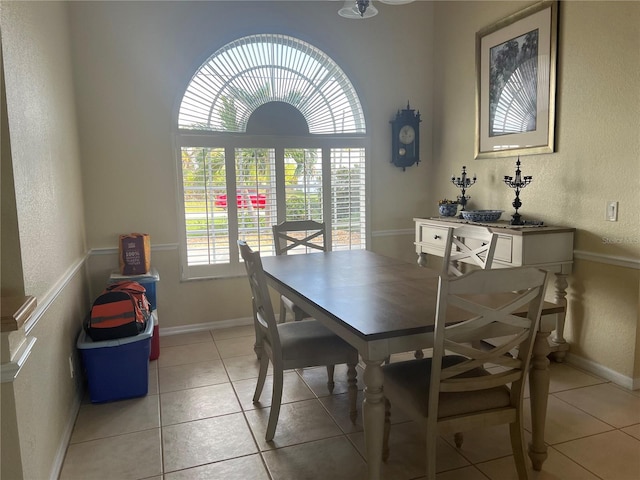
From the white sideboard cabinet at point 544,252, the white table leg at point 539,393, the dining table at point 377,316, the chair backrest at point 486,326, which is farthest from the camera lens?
the white sideboard cabinet at point 544,252

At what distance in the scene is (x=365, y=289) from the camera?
89.6 inches

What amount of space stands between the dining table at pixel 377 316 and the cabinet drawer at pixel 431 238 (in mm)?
972

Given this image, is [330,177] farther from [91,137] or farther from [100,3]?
[100,3]

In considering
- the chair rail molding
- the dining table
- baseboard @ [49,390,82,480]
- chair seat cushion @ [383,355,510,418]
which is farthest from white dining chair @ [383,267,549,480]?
baseboard @ [49,390,82,480]

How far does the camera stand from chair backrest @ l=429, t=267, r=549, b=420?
62.0 inches

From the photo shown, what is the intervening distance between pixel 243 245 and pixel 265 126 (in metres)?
1.88

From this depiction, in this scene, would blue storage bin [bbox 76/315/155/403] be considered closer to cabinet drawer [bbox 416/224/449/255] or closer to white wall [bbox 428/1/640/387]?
cabinet drawer [bbox 416/224/449/255]

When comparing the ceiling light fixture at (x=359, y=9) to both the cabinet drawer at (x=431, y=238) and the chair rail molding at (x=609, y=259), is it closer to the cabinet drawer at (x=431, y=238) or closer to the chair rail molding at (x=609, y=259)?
the cabinet drawer at (x=431, y=238)

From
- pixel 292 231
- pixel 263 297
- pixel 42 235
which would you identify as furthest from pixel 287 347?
pixel 292 231

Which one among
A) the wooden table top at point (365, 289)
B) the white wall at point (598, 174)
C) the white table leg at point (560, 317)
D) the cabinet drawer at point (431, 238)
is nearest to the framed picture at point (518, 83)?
the white wall at point (598, 174)

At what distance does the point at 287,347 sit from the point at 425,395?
786 millimetres

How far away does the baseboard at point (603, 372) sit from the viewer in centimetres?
275

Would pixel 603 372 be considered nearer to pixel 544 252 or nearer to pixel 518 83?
pixel 544 252

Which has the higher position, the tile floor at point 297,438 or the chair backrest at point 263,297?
the chair backrest at point 263,297
